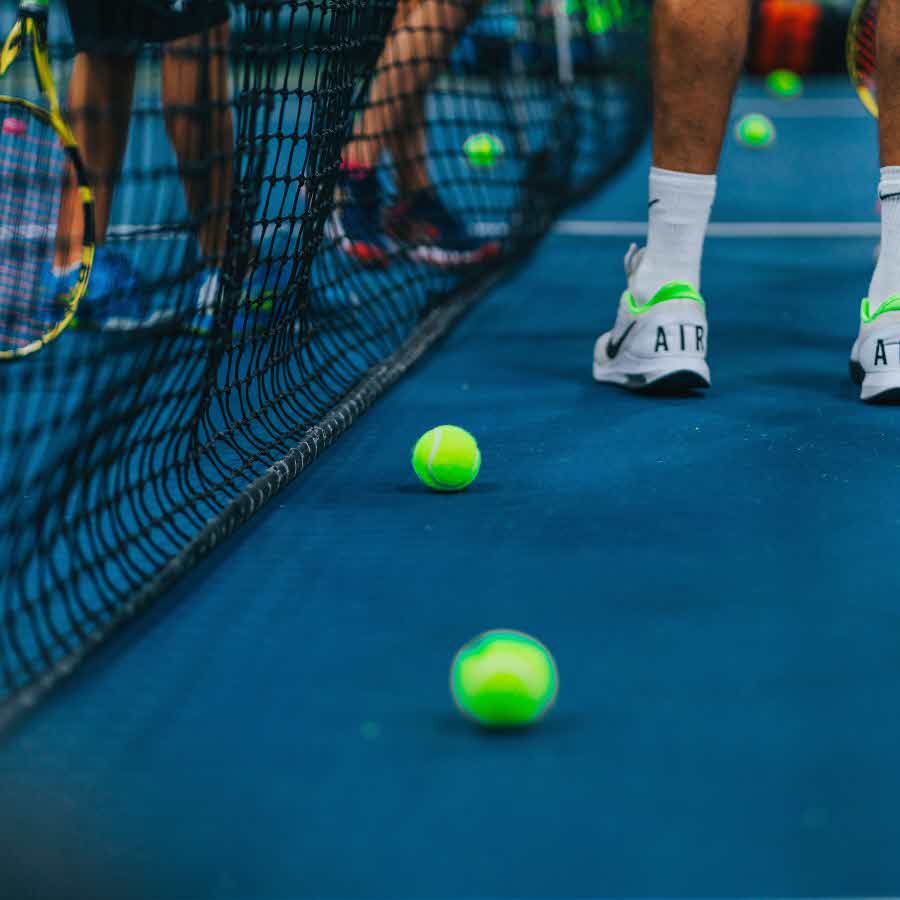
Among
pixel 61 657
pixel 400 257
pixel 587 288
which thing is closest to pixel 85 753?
pixel 61 657

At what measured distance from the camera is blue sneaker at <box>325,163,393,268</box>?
253 cm

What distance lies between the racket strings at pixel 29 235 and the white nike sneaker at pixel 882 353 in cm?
105

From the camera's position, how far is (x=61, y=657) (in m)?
1.18

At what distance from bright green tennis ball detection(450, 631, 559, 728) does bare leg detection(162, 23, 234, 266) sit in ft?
1.77

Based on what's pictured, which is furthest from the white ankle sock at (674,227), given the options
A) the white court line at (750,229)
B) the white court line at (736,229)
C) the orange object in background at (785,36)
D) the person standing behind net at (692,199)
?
the orange object in background at (785,36)

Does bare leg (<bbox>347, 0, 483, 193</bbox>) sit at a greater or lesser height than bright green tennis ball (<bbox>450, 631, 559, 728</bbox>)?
greater

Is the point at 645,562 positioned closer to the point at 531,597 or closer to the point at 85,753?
the point at 531,597

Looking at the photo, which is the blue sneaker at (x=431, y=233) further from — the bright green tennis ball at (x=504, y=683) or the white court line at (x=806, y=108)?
the white court line at (x=806, y=108)

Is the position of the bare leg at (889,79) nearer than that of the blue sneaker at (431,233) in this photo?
Yes

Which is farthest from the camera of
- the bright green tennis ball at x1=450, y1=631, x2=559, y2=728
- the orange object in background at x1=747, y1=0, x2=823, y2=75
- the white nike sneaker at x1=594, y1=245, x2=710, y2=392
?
the orange object in background at x1=747, y1=0, x2=823, y2=75

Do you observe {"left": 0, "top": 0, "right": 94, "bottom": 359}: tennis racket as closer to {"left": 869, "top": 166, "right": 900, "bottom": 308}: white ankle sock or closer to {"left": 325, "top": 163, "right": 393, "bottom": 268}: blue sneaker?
{"left": 325, "top": 163, "right": 393, "bottom": 268}: blue sneaker

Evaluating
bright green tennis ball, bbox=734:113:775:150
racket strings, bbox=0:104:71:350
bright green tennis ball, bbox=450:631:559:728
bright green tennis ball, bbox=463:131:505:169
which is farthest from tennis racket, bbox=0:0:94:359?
bright green tennis ball, bbox=734:113:775:150

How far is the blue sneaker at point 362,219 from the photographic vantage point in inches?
99.6

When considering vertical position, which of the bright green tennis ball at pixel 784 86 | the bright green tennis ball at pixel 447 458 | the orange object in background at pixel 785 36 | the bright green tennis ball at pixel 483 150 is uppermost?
the bright green tennis ball at pixel 447 458
